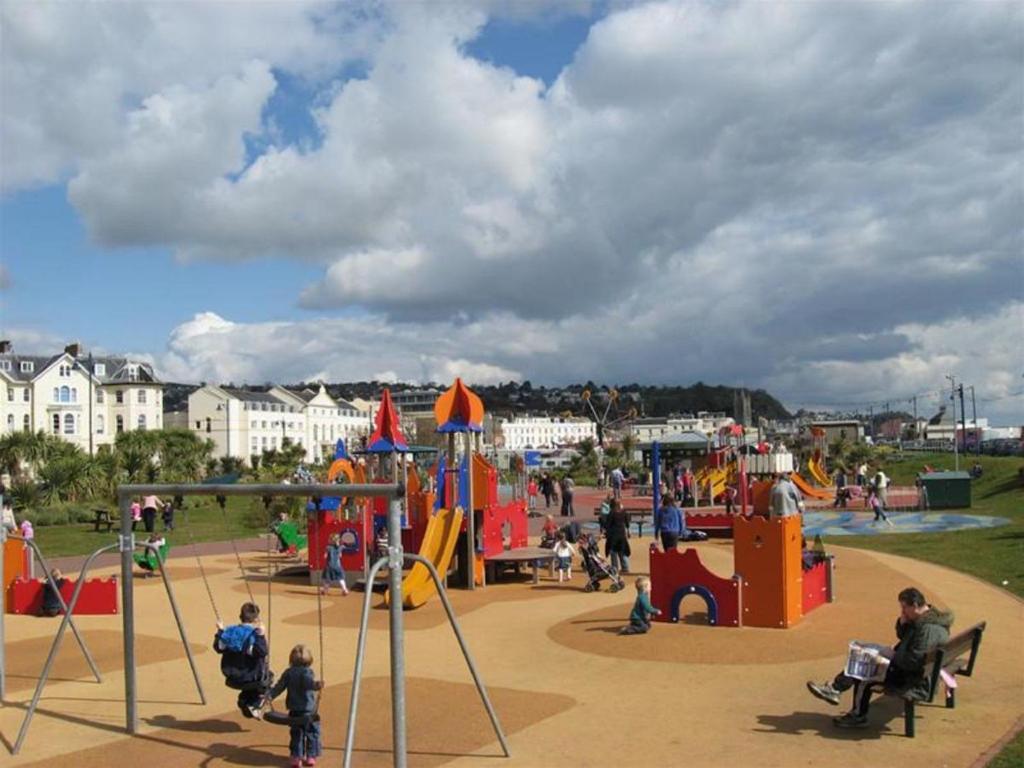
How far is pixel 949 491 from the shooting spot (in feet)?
123

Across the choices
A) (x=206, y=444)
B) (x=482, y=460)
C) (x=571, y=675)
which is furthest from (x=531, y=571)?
(x=206, y=444)

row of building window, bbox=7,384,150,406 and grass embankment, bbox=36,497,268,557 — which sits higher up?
row of building window, bbox=7,384,150,406

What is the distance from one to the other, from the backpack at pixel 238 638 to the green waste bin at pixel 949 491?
1308 inches

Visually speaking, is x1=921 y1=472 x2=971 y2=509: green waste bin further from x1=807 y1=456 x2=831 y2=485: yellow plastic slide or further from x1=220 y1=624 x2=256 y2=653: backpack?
x1=220 y1=624 x2=256 y2=653: backpack

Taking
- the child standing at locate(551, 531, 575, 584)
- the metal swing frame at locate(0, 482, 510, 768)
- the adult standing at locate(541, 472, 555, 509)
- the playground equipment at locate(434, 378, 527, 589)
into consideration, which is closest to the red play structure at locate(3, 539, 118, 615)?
the playground equipment at locate(434, 378, 527, 589)

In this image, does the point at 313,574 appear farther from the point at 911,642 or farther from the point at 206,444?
the point at 206,444

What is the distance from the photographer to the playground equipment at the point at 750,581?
15.0 m

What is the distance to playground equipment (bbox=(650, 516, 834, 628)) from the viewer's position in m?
15.0

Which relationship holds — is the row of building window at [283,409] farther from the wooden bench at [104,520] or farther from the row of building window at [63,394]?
the wooden bench at [104,520]

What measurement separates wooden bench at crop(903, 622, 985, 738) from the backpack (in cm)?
623

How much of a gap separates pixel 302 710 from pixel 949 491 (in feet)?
111

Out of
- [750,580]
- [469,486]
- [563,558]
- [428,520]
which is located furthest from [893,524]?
[750,580]

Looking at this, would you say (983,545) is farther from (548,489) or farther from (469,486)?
(548,489)

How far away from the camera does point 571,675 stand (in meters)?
12.2
